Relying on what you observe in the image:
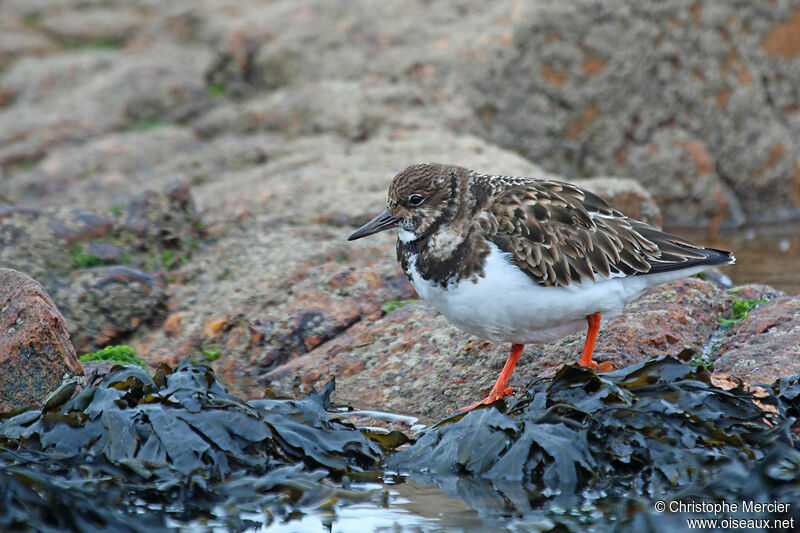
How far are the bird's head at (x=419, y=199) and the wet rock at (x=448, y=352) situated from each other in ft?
3.10

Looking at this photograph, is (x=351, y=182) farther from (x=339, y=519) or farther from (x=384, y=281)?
(x=339, y=519)

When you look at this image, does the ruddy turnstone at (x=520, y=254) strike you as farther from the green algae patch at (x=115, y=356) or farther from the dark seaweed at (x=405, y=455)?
the green algae patch at (x=115, y=356)

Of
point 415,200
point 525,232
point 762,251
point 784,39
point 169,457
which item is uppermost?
point 784,39

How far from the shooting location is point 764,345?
4.96m

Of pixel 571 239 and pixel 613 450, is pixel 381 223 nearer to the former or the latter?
pixel 571 239

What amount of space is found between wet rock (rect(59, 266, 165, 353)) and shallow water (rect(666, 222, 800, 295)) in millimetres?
4696

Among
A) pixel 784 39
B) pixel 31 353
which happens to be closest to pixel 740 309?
pixel 31 353

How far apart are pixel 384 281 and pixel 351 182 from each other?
177 cm

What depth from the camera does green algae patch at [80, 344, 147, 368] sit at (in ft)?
18.4

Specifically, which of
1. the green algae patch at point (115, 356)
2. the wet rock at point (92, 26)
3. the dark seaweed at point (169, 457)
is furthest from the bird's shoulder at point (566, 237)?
the wet rock at point (92, 26)

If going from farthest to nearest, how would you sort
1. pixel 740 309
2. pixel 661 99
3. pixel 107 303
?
1. pixel 661 99
2. pixel 107 303
3. pixel 740 309

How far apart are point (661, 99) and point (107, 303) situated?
640cm

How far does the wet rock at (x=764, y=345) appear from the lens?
470cm

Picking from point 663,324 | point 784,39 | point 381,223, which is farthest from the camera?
point 784,39
